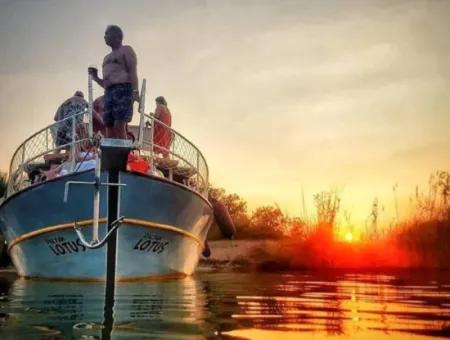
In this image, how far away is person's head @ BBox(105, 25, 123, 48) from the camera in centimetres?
465

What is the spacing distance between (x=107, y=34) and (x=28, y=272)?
260 centimetres

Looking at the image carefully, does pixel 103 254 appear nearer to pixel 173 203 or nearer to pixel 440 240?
pixel 173 203

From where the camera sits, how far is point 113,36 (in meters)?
4.67

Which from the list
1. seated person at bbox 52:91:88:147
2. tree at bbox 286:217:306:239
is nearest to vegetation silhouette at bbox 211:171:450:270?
tree at bbox 286:217:306:239

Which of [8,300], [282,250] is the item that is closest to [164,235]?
[8,300]

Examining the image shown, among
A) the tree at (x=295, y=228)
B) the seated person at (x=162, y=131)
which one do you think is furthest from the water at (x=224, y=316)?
the tree at (x=295, y=228)

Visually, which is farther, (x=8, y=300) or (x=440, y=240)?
(x=440, y=240)

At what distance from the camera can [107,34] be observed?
15.3 feet

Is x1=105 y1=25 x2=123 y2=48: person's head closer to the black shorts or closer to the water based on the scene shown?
the black shorts

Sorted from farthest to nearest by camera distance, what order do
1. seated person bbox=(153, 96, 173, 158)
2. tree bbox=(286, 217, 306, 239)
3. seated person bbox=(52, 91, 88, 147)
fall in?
tree bbox=(286, 217, 306, 239)
seated person bbox=(153, 96, 173, 158)
seated person bbox=(52, 91, 88, 147)

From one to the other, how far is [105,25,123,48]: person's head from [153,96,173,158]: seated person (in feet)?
4.09

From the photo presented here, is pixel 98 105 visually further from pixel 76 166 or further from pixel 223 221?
pixel 223 221

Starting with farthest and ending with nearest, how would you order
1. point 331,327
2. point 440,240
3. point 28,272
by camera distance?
1. point 440,240
2. point 28,272
3. point 331,327

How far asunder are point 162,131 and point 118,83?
6.47ft
